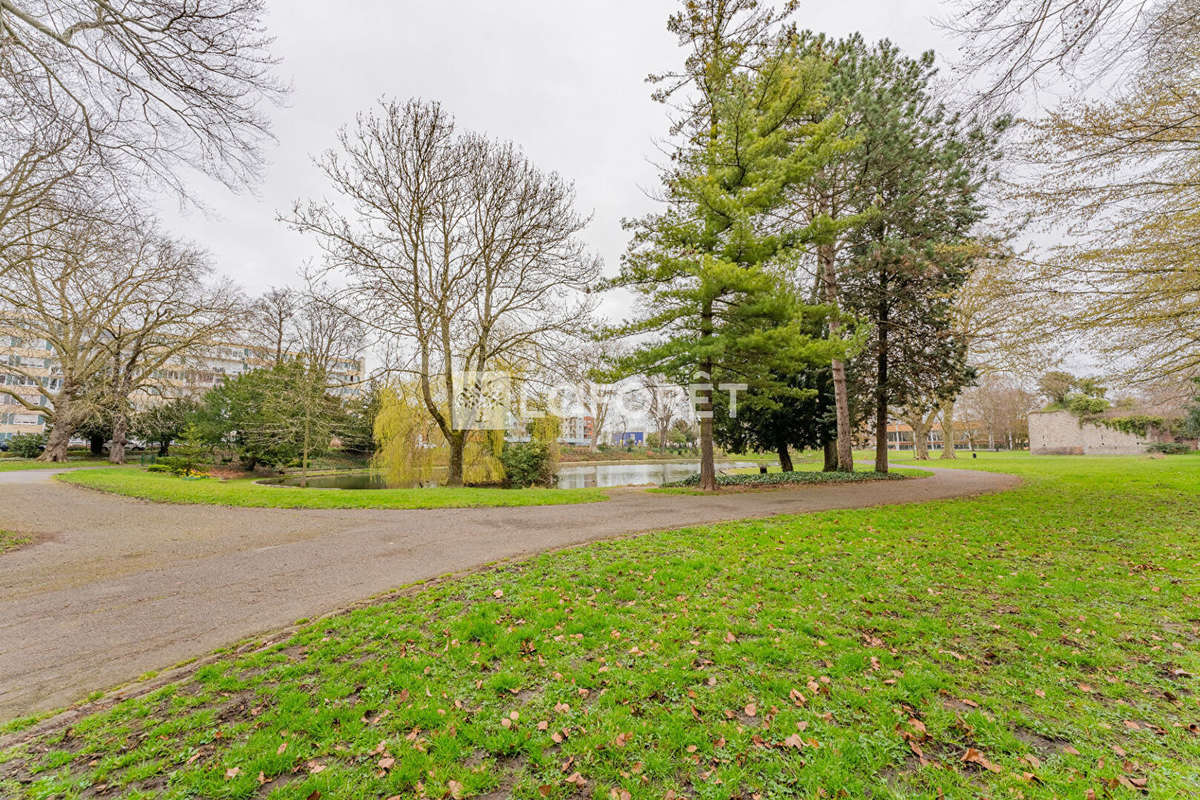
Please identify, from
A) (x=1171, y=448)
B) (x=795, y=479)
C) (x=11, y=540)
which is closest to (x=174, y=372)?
(x=11, y=540)

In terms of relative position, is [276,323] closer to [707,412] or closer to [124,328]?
[124,328]

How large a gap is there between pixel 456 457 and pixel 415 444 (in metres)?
3.05

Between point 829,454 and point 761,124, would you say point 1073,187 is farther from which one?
point 829,454

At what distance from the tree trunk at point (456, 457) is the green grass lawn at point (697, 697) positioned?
39.4 ft

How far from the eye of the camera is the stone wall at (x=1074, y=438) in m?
31.0

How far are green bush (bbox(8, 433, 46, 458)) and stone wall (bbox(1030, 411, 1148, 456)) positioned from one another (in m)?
70.4

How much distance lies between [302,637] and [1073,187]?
12210mm

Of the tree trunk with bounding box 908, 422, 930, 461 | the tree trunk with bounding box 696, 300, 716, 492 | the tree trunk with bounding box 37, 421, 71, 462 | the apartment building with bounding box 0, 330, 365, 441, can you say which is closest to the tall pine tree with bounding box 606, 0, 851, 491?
the tree trunk with bounding box 696, 300, 716, 492

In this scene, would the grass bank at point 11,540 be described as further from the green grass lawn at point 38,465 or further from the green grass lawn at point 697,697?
the green grass lawn at point 38,465

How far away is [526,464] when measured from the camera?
18438 millimetres

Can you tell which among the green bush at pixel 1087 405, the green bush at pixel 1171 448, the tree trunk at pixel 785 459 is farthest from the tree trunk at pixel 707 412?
the green bush at pixel 1087 405

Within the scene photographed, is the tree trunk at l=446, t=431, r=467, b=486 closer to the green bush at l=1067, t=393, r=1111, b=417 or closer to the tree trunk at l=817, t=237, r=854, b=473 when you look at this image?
the tree trunk at l=817, t=237, r=854, b=473

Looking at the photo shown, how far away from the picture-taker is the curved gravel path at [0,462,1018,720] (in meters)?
3.75

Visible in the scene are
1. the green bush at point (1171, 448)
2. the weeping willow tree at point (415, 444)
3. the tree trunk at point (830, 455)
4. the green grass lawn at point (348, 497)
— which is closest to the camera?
the green grass lawn at point (348, 497)
